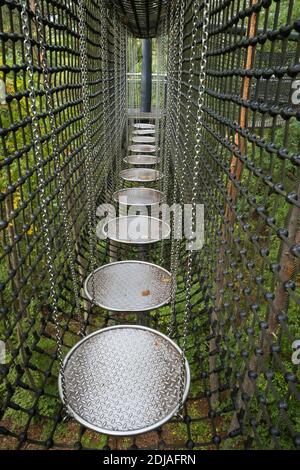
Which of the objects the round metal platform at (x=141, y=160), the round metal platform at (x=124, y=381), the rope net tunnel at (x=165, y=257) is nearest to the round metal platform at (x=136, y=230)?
the rope net tunnel at (x=165, y=257)

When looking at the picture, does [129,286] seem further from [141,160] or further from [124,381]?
[141,160]

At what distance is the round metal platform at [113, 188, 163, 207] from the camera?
323cm

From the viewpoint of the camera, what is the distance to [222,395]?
3217 millimetres

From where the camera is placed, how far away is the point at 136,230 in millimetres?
2641

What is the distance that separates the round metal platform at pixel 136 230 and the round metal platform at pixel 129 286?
190 mm

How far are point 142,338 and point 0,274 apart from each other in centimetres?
228

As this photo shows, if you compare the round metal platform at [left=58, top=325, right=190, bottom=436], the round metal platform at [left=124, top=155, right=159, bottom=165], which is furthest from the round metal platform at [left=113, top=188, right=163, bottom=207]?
the round metal platform at [left=58, top=325, right=190, bottom=436]

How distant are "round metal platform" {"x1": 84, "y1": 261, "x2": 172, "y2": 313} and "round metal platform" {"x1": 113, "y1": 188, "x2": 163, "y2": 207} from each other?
948 millimetres

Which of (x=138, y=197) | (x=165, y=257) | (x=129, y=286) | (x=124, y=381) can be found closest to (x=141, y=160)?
(x=138, y=197)

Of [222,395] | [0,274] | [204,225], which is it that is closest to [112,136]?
[0,274]

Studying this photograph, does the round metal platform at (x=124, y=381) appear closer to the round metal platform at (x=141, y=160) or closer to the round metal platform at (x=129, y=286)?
the round metal platform at (x=129, y=286)

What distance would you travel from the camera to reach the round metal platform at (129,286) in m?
1.92

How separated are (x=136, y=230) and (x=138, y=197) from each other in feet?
2.81
